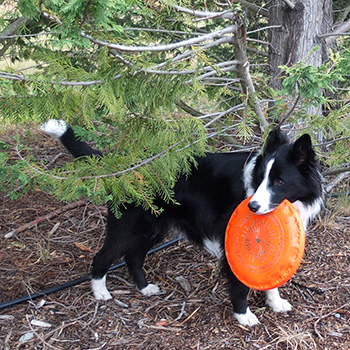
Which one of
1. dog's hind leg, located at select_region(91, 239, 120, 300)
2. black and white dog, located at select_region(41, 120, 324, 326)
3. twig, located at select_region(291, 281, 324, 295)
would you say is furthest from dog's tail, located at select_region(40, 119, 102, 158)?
twig, located at select_region(291, 281, 324, 295)

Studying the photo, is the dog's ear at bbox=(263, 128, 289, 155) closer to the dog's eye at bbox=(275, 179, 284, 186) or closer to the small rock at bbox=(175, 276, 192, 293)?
the dog's eye at bbox=(275, 179, 284, 186)

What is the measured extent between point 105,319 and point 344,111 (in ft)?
8.07

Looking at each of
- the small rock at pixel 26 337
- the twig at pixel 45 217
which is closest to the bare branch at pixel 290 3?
the twig at pixel 45 217

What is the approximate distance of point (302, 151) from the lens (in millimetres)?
2953

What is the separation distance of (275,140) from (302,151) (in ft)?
0.71

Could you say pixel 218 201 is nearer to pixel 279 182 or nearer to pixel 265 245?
pixel 265 245

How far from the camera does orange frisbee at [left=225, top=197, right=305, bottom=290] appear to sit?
3.01 metres

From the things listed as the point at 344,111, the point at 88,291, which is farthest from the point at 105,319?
the point at 344,111

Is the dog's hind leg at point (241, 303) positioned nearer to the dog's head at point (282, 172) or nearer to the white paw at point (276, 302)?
the white paw at point (276, 302)

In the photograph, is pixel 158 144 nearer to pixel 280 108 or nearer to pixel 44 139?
pixel 280 108

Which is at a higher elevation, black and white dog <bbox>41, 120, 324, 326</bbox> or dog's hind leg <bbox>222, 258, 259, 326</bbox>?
black and white dog <bbox>41, 120, 324, 326</bbox>

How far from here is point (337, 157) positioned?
3420 millimetres

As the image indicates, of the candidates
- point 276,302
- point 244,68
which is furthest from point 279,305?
point 244,68

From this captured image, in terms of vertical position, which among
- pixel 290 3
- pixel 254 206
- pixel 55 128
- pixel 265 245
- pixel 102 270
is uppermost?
pixel 290 3
